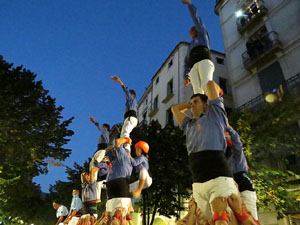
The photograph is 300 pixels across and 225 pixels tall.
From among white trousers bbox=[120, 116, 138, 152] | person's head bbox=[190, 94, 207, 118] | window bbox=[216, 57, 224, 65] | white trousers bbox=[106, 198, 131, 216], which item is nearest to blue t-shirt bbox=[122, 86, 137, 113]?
white trousers bbox=[120, 116, 138, 152]

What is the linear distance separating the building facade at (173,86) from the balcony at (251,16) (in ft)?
15.9

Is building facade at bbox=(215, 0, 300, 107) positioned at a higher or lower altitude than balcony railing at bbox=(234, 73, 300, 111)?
higher

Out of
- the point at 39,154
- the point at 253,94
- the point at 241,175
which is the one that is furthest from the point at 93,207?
the point at 253,94

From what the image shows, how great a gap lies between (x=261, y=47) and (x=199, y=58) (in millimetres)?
13776

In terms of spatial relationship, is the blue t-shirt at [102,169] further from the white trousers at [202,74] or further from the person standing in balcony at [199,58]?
the white trousers at [202,74]

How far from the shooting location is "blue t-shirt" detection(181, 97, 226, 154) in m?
2.30

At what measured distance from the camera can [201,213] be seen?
2.24 metres

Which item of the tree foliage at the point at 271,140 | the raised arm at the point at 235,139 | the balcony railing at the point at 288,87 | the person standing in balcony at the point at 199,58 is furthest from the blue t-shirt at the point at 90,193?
the balcony railing at the point at 288,87

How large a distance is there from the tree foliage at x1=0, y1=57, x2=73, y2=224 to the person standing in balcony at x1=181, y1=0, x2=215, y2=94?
37.2 feet

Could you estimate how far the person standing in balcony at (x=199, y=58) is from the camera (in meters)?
3.26

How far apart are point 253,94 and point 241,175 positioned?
13074mm

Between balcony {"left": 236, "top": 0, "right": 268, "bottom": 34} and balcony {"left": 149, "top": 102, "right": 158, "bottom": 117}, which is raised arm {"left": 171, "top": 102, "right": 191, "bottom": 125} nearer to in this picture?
balcony {"left": 236, "top": 0, "right": 268, "bottom": 34}

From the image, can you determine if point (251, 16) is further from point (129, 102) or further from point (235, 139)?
point (235, 139)

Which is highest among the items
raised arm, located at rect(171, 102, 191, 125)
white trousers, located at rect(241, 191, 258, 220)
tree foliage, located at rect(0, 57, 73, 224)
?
tree foliage, located at rect(0, 57, 73, 224)
